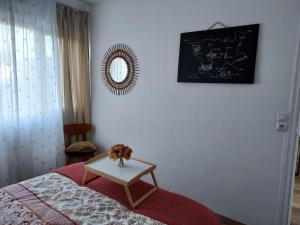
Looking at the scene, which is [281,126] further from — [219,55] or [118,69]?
[118,69]

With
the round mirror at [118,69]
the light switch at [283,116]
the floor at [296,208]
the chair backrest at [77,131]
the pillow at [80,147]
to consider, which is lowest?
the floor at [296,208]

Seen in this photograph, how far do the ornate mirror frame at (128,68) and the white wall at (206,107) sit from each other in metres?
0.09

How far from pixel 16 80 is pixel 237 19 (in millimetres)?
2499

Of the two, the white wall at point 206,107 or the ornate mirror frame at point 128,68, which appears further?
the ornate mirror frame at point 128,68

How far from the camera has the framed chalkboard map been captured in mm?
1845

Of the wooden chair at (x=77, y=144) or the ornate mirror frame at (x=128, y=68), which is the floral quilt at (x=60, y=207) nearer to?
the wooden chair at (x=77, y=144)

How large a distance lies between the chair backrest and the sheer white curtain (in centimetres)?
18

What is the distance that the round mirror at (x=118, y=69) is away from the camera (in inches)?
108

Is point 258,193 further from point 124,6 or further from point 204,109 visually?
point 124,6

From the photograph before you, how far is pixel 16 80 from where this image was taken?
2.28 metres

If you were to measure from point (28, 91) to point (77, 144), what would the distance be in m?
0.96

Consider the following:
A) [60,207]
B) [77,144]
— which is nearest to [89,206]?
[60,207]

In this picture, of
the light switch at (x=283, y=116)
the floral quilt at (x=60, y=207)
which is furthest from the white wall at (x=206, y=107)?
the floral quilt at (x=60, y=207)

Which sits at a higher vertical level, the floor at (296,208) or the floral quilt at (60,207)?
the floral quilt at (60,207)
